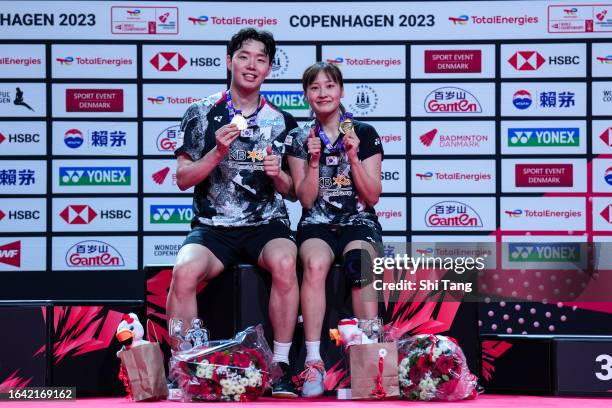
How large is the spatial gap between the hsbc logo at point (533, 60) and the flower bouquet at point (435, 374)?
11.6 ft

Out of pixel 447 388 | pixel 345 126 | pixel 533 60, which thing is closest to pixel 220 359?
pixel 447 388

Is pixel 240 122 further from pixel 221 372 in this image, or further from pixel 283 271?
pixel 221 372

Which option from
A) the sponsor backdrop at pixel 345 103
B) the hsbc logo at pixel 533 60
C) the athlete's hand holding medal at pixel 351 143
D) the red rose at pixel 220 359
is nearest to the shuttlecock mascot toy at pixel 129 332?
the red rose at pixel 220 359

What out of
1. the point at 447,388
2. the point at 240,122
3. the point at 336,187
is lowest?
the point at 447,388

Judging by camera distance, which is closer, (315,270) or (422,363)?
(422,363)

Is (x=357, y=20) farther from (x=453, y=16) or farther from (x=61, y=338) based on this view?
(x=61, y=338)

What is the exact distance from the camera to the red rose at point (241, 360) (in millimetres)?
3697

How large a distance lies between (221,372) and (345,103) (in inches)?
137

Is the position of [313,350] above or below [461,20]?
below

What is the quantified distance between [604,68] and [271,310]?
12.8ft

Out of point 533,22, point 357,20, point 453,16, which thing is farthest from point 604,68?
point 357,20

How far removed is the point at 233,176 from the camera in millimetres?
4227

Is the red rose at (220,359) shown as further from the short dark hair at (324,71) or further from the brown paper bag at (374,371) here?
the short dark hair at (324,71)

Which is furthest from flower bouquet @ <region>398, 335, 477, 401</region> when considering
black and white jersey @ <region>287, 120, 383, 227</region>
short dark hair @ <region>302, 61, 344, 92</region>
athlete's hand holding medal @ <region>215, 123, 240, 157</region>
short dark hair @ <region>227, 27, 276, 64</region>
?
short dark hair @ <region>227, 27, 276, 64</region>
